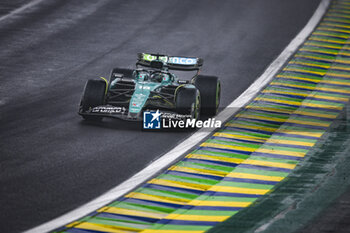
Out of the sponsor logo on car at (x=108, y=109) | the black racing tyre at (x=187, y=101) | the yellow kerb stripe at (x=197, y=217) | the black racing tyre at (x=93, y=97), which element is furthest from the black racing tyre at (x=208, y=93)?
the yellow kerb stripe at (x=197, y=217)

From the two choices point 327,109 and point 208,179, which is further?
point 327,109

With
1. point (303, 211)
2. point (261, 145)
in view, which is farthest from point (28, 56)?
point (303, 211)

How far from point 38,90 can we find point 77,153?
5761 mm

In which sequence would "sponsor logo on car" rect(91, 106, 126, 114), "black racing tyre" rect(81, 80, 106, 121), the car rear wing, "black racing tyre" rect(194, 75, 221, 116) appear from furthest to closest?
the car rear wing, "black racing tyre" rect(194, 75, 221, 116), "black racing tyre" rect(81, 80, 106, 121), "sponsor logo on car" rect(91, 106, 126, 114)

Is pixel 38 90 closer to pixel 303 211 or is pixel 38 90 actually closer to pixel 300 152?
pixel 300 152

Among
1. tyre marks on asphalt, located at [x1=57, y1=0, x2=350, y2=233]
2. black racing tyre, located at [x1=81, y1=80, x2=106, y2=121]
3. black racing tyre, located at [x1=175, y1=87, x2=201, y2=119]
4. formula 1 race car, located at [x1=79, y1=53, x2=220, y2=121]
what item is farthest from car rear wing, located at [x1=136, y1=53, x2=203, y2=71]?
black racing tyre, located at [x1=81, y1=80, x2=106, y2=121]

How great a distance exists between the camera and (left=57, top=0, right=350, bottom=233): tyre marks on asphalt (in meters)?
11.1

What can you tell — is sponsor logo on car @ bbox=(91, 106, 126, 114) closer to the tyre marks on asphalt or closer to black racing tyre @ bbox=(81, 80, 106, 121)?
black racing tyre @ bbox=(81, 80, 106, 121)

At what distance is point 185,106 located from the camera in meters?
16.1

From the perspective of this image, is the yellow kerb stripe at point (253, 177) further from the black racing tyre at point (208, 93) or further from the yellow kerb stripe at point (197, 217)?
the black racing tyre at point (208, 93)

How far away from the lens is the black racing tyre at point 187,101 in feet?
53.0

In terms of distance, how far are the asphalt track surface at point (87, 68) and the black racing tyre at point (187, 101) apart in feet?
1.79

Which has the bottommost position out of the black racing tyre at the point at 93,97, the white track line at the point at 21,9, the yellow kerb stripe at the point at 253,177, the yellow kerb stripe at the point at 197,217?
the yellow kerb stripe at the point at 197,217

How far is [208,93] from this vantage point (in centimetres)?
1744
